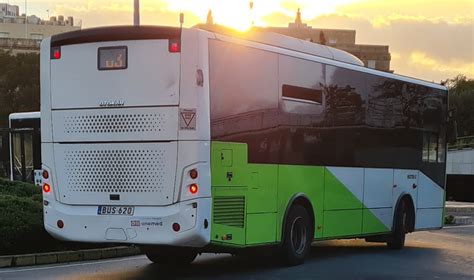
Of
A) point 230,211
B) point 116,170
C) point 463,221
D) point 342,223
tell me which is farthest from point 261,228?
point 463,221

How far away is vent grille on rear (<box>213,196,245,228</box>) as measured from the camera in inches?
364

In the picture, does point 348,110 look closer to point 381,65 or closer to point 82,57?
point 82,57

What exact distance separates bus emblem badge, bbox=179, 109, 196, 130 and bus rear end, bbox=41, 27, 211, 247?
1 centimetres

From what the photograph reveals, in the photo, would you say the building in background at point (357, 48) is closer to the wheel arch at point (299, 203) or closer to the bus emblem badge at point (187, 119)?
the wheel arch at point (299, 203)

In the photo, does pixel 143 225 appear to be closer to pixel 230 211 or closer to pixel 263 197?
pixel 230 211

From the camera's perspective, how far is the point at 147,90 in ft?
30.0

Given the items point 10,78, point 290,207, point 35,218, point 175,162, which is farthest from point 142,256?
point 10,78

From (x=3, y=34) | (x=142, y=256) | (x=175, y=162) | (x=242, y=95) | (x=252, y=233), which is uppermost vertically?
(x=3, y=34)

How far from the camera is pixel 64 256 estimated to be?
38.5ft

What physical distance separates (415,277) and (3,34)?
108849 millimetres

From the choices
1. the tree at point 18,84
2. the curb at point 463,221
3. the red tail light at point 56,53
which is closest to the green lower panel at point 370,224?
the red tail light at point 56,53

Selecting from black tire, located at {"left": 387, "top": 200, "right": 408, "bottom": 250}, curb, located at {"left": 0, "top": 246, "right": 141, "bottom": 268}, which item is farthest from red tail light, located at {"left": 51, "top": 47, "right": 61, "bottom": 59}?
black tire, located at {"left": 387, "top": 200, "right": 408, "bottom": 250}

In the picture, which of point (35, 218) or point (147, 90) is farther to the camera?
point (35, 218)

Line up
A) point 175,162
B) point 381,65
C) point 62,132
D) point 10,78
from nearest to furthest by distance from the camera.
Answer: point 175,162, point 62,132, point 10,78, point 381,65
